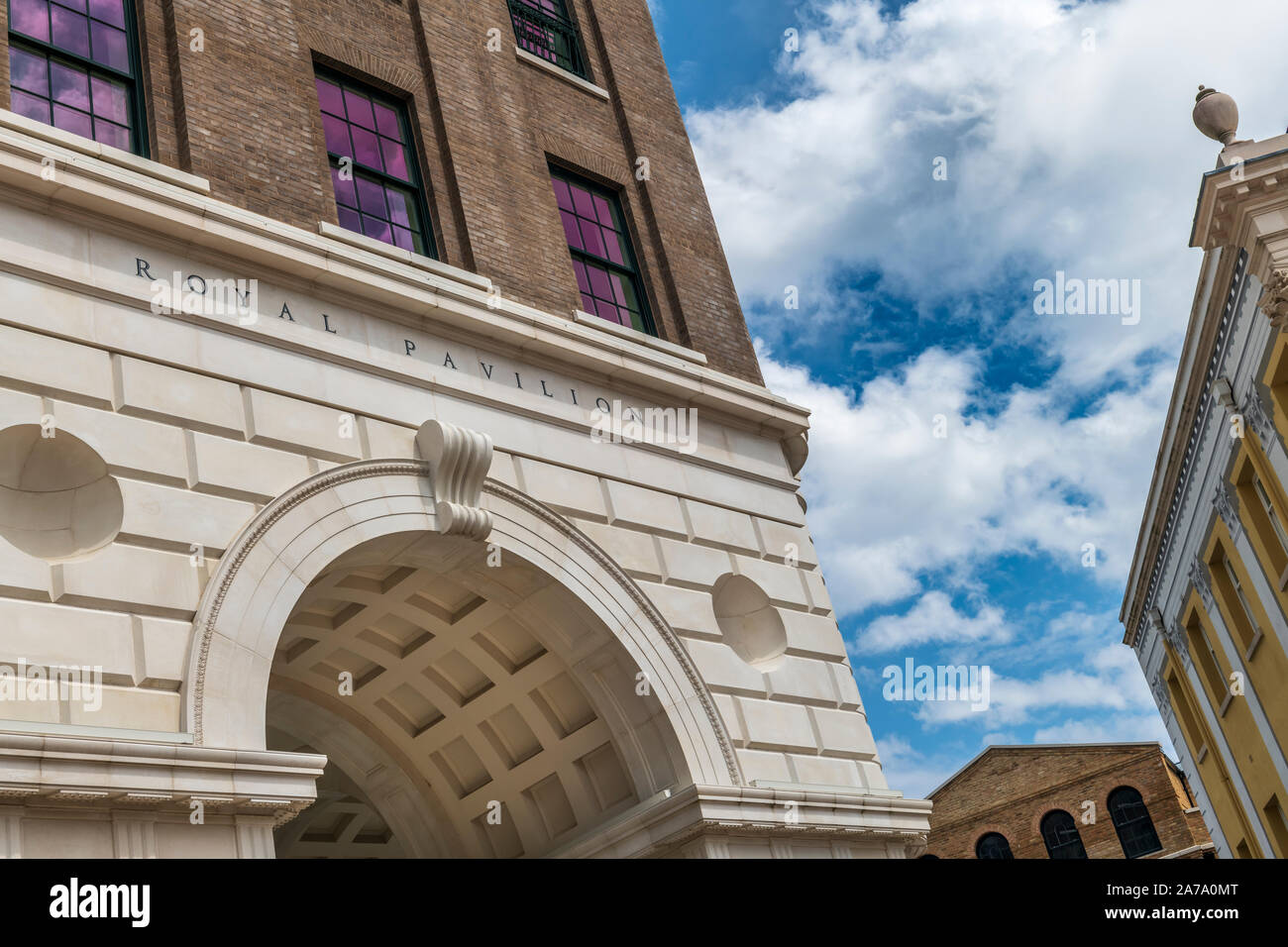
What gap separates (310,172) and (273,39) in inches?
71.6

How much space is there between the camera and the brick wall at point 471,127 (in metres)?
12.6

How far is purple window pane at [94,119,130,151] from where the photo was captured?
11.9m

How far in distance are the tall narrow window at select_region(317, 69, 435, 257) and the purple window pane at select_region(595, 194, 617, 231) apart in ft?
10.1

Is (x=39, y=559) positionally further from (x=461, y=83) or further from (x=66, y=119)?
(x=461, y=83)

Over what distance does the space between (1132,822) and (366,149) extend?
39.0 meters

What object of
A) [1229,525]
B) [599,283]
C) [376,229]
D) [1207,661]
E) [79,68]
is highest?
[79,68]

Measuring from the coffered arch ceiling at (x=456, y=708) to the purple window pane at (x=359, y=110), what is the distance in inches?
216

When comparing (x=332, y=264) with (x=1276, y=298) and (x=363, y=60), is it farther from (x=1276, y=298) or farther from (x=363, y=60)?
(x=1276, y=298)

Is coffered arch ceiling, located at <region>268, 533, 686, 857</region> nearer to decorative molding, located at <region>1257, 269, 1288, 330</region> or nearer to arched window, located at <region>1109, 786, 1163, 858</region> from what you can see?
decorative molding, located at <region>1257, 269, 1288, 330</region>

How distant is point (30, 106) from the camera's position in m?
11.5

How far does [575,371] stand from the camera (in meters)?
14.0

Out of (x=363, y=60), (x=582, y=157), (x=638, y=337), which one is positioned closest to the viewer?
(x=363, y=60)

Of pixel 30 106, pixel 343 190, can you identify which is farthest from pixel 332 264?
pixel 30 106

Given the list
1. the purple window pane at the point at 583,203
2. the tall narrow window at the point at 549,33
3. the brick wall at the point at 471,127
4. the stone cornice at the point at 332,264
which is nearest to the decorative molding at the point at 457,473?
the stone cornice at the point at 332,264
